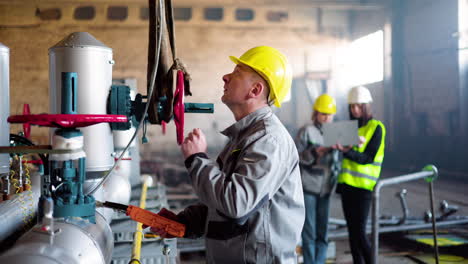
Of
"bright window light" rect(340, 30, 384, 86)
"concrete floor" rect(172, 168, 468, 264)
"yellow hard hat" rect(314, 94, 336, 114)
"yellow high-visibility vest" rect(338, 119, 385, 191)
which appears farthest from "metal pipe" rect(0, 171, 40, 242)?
"bright window light" rect(340, 30, 384, 86)

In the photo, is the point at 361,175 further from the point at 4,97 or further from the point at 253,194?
the point at 4,97

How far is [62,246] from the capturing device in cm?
110

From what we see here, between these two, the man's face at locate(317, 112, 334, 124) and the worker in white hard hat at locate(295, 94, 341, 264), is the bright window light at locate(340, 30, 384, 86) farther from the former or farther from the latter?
the worker in white hard hat at locate(295, 94, 341, 264)

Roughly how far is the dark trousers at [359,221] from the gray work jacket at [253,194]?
213cm

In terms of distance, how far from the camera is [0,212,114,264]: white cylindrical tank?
1056mm

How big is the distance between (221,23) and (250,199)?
1000cm

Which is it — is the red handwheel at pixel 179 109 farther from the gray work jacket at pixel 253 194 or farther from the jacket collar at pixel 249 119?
the jacket collar at pixel 249 119

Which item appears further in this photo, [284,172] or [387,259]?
[387,259]

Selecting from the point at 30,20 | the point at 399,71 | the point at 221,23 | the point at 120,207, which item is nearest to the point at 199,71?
the point at 221,23

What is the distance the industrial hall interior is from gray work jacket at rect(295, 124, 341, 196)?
0.05ft

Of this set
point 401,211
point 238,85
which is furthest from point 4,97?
point 401,211

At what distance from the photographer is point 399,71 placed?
9492mm

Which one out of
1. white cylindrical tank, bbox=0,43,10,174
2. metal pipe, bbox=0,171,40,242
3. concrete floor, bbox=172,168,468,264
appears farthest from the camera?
concrete floor, bbox=172,168,468,264

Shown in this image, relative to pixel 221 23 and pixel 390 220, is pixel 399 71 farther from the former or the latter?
pixel 390 220
